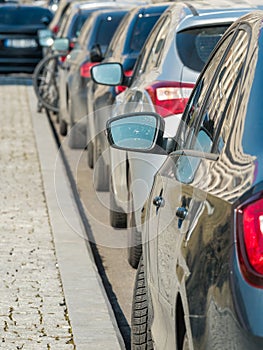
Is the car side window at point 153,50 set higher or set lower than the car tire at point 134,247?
higher

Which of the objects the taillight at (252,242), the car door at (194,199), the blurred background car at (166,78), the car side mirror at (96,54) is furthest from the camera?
the car side mirror at (96,54)

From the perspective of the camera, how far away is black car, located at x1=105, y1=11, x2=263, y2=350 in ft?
11.5

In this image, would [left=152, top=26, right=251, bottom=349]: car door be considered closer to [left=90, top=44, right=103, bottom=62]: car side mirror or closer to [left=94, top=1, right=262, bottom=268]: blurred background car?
[left=94, top=1, right=262, bottom=268]: blurred background car

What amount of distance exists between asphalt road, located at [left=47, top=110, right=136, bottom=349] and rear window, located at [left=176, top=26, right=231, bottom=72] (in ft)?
5.13

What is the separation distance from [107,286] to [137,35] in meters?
3.99

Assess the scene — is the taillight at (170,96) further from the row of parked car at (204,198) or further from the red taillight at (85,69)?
the red taillight at (85,69)

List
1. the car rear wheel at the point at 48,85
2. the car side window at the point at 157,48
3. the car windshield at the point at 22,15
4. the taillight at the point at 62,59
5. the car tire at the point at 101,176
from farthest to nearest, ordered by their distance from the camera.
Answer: the car windshield at the point at 22,15
the car rear wheel at the point at 48,85
the taillight at the point at 62,59
the car tire at the point at 101,176
the car side window at the point at 157,48

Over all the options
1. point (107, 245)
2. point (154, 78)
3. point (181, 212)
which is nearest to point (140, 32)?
point (107, 245)

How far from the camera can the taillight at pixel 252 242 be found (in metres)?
3.48

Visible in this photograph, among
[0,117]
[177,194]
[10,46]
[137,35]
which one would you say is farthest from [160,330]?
[10,46]

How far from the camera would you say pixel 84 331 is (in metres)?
6.63

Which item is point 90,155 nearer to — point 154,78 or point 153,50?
point 153,50

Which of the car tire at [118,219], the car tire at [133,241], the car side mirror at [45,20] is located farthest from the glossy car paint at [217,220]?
the car side mirror at [45,20]

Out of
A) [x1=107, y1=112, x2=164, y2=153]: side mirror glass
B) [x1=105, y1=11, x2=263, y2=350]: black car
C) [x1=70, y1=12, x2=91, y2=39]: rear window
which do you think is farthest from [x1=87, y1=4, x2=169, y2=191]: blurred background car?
[x1=70, y1=12, x2=91, y2=39]: rear window
